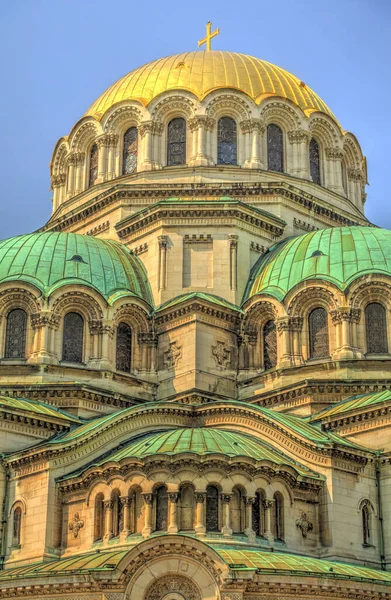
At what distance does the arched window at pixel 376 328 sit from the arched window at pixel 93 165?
43.2 ft

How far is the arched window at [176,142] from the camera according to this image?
41.3 metres

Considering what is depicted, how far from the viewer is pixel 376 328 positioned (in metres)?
34.7

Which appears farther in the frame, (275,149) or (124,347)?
(275,149)

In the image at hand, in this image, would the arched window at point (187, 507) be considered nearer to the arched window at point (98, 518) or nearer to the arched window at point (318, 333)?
the arched window at point (98, 518)

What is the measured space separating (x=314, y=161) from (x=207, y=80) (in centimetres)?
509

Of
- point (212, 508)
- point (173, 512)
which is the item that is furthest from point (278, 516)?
point (173, 512)

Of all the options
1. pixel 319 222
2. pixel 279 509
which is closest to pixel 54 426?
pixel 279 509

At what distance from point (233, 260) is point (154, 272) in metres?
2.67

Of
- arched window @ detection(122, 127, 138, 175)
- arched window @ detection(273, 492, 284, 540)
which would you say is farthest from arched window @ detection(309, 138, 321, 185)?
arched window @ detection(273, 492, 284, 540)

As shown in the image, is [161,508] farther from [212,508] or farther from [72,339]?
[72,339]

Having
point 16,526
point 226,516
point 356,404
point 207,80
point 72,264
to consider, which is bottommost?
point 226,516

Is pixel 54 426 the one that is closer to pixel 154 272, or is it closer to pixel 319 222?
Answer: pixel 154 272

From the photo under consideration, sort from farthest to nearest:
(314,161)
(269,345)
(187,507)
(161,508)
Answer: (314,161)
(269,345)
(161,508)
(187,507)

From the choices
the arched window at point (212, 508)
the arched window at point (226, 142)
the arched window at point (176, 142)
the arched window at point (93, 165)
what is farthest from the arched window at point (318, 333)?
the arched window at point (93, 165)
